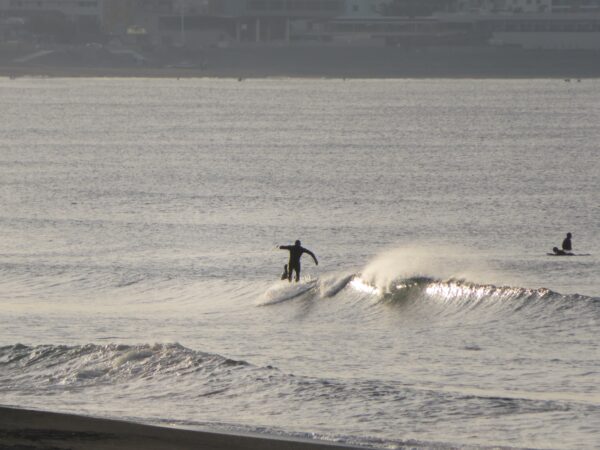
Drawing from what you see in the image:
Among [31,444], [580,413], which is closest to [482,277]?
[580,413]

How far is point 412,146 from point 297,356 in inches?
4341

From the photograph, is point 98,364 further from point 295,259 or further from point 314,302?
point 295,259

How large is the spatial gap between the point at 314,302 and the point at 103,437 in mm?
21576

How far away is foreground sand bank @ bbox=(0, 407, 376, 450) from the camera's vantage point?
81.5 feet

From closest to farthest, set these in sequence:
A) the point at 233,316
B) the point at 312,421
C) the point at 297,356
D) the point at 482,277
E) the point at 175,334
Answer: the point at 312,421 < the point at 297,356 < the point at 175,334 < the point at 233,316 < the point at 482,277

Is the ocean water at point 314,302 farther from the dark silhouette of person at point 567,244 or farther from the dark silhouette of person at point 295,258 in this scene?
the dark silhouette of person at point 295,258

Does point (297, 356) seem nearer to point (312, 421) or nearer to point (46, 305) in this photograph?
point (312, 421)

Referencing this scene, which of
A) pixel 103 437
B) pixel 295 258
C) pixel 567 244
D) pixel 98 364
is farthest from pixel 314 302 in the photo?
pixel 103 437

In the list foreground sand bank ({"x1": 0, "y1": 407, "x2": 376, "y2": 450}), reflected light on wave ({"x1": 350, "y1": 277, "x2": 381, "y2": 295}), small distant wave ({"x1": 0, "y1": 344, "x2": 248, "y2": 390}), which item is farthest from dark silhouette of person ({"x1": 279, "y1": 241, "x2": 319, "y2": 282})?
foreground sand bank ({"x1": 0, "y1": 407, "x2": 376, "y2": 450})

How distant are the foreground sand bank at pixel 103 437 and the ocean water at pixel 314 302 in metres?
1.28

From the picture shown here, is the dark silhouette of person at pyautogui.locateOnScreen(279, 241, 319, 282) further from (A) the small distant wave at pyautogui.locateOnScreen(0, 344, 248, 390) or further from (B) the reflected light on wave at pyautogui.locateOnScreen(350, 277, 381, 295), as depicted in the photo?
(A) the small distant wave at pyautogui.locateOnScreen(0, 344, 248, 390)

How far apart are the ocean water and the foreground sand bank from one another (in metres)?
1.28

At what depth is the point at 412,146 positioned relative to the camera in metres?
146

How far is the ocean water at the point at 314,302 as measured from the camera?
1191 inches
